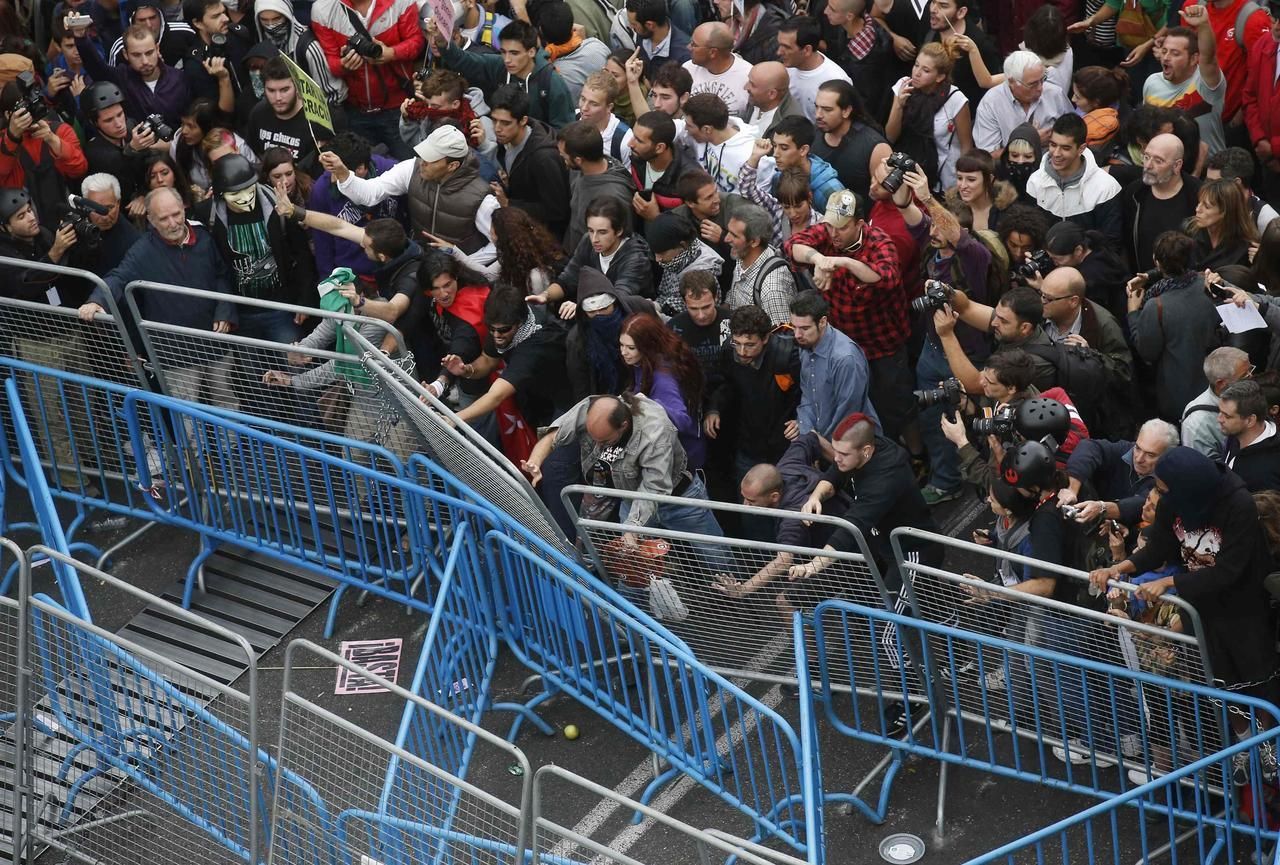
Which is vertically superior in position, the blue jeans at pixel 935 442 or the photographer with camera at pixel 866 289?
the photographer with camera at pixel 866 289

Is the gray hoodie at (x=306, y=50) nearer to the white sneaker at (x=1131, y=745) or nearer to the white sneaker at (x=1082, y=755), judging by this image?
the white sneaker at (x=1082, y=755)

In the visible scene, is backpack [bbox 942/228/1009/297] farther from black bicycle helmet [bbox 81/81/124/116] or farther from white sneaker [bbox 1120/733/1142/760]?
black bicycle helmet [bbox 81/81/124/116]

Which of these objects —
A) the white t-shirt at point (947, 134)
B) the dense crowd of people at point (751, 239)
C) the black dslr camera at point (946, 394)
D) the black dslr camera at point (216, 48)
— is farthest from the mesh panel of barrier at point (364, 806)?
the black dslr camera at point (216, 48)

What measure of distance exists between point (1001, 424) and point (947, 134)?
3864 mm

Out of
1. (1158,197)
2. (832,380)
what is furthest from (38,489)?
(1158,197)

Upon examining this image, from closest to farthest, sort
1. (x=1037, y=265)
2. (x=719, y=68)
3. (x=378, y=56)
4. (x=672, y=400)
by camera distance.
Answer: (x=672, y=400)
(x=1037, y=265)
(x=719, y=68)
(x=378, y=56)

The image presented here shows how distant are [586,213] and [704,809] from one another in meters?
3.75

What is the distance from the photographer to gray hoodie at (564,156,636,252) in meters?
10.8

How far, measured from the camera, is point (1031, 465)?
8.05 metres

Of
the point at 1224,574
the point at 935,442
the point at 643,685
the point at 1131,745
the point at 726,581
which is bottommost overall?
the point at 643,685

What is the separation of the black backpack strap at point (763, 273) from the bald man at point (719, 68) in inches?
88.6

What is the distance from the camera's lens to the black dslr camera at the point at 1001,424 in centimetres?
847

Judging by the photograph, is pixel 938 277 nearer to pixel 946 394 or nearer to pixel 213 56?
pixel 946 394

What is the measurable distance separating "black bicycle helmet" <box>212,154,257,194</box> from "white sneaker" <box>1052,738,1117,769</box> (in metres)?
5.92
